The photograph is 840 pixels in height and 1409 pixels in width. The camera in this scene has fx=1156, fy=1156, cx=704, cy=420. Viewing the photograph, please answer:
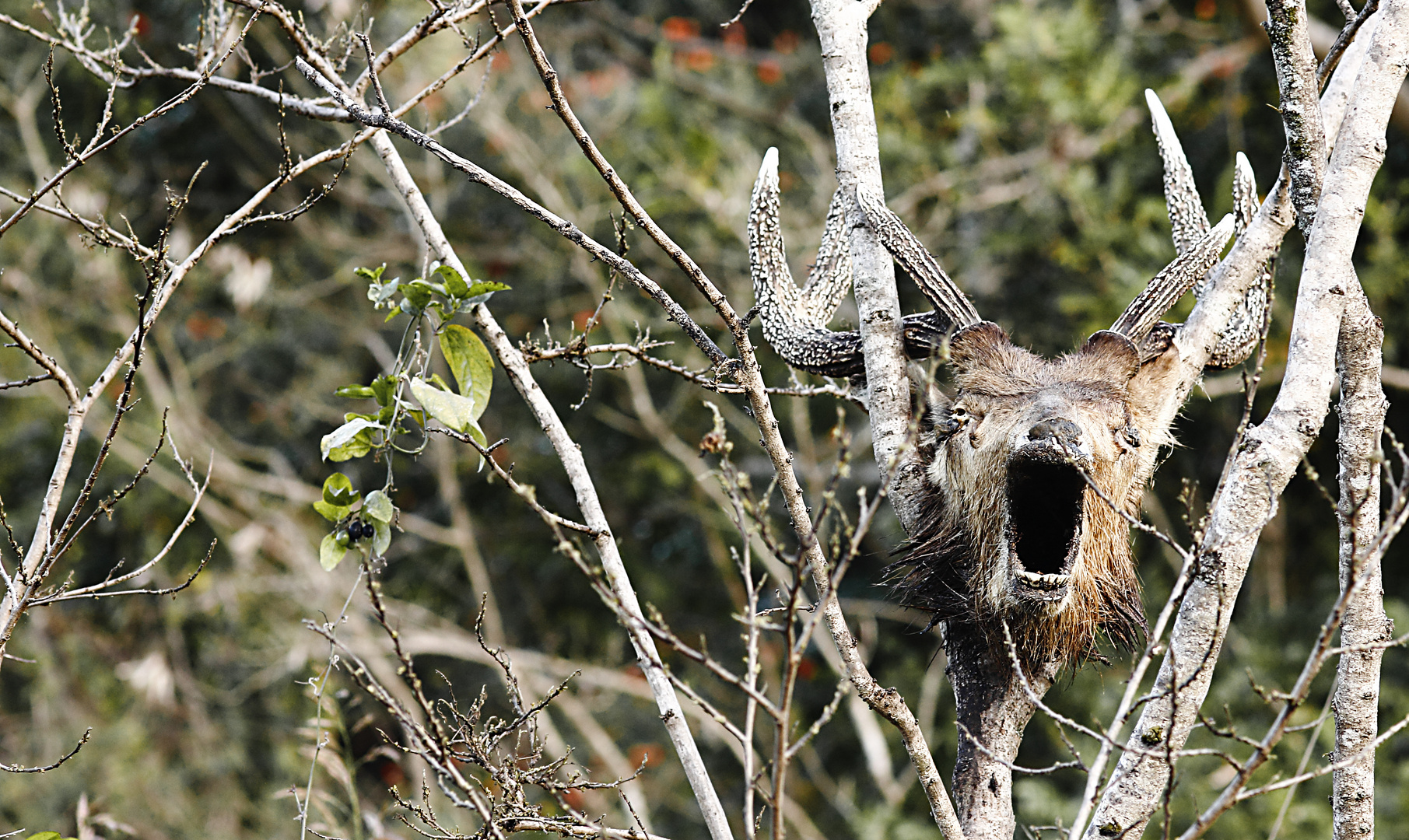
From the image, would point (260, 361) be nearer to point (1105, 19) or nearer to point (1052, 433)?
point (1105, 19)

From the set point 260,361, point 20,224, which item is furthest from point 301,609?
point 20,224

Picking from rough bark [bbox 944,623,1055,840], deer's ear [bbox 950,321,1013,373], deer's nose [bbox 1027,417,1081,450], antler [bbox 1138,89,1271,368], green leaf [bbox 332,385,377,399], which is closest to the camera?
deer's nose [bbox 1027,417,1081,450]

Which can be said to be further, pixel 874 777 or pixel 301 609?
pixel 301 609

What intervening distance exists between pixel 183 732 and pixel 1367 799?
11230mm

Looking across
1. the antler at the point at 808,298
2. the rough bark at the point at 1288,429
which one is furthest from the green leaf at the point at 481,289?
the rough bark at the point at 1288,429

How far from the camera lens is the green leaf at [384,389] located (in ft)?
Result: 8.10

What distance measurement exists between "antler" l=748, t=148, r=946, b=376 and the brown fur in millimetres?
285

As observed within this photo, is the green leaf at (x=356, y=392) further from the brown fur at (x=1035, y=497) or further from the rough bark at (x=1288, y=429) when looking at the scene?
the rough bark at (x=1288, y=429)

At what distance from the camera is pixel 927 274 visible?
2.81m

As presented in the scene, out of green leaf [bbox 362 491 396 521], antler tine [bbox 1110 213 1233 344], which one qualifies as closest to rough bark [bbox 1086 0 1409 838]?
antler tine [bbox 1110 213 1233 344]

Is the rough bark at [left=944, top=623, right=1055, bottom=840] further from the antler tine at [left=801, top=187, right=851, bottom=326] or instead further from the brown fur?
the antler tine at [left=801, top=187, right=851, bottom=326]

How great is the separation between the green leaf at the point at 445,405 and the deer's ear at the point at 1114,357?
4.53 ft

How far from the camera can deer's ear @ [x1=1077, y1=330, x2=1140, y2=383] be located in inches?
102

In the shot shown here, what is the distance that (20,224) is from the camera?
10.4 meters
